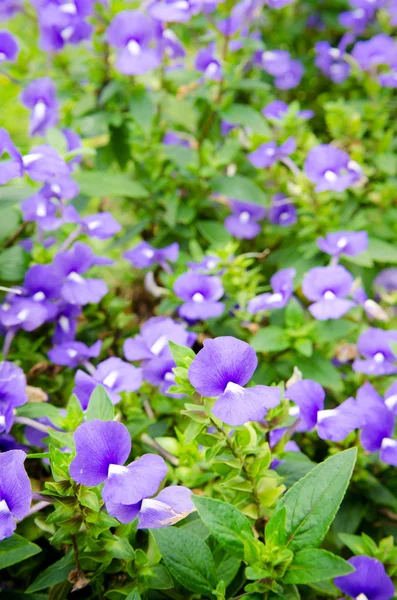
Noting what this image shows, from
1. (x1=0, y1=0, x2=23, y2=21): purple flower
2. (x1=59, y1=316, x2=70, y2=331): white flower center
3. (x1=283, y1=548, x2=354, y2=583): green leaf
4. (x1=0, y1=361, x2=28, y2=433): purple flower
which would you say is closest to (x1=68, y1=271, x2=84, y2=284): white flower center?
(x1=59, y1=316, x2=70, y2=331): white flower center

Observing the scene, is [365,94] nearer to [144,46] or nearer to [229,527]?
[144,46]

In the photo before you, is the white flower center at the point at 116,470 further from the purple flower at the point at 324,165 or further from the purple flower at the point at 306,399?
the purple flower at the point at 324,165

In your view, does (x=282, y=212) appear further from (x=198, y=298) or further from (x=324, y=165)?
(x=198, y=298)

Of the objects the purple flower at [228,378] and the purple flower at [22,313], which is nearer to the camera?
the purple flower at [228,378]

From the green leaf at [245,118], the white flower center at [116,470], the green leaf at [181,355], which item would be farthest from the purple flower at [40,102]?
the white flower center at [116,470]

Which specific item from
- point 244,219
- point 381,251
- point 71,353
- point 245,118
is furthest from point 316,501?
point 245,118

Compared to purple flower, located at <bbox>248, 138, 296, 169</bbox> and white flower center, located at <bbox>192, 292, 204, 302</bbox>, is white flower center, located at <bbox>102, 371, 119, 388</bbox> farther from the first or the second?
purple flower, located at <bbox>248, 138, 296, 169</bbox>
